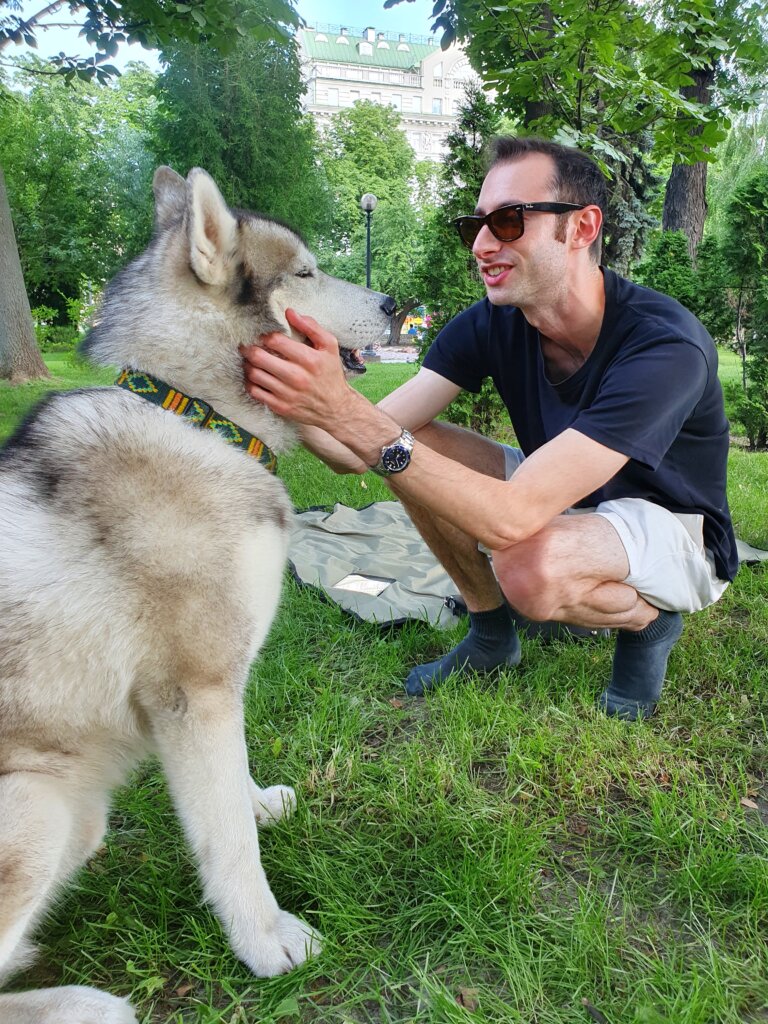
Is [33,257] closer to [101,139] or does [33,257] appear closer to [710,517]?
[101,139]

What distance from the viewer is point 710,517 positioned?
9.64 feet

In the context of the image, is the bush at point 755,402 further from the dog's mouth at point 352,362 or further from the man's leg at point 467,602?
the dog's mouth at point 352,362

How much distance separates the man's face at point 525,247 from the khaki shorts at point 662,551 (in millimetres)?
969

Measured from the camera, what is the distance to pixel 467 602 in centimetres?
327

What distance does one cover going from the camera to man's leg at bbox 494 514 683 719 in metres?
2.63

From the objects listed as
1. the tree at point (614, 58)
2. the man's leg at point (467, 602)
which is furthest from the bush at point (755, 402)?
the man's leg at point (467, 602)

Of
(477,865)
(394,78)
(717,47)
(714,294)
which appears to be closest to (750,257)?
(714,294)

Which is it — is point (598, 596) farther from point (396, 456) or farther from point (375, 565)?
point (375, 565)

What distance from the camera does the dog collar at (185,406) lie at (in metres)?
2.01

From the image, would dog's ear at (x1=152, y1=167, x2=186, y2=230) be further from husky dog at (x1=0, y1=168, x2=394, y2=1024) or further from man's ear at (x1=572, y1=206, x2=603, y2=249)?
man's ear at (x1=572, y1=206, x2=603, y2=249)

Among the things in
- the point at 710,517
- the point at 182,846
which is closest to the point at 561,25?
the point at 710,517

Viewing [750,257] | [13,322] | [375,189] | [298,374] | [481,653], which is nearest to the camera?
[298,374]

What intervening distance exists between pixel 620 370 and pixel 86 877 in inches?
99.6

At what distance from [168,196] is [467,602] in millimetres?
2112
